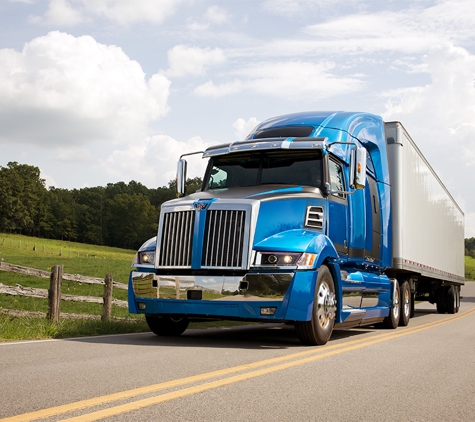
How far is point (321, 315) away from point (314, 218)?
1.45 metres

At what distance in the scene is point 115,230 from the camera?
138 m

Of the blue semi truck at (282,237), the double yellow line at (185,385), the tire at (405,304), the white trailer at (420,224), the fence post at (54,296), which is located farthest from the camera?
the tire at (405,304)

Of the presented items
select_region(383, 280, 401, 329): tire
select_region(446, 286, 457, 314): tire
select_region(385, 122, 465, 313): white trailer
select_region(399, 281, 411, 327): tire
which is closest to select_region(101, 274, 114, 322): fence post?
select_region(383, 280, 401, 329): tire

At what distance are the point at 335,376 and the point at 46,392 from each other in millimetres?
2853

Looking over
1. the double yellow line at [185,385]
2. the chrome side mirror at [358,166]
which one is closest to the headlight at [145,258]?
the double yellow line at [185,385]

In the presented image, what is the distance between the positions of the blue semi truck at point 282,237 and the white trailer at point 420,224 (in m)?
0.69

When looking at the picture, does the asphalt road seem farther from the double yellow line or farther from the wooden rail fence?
the wooden rail fence

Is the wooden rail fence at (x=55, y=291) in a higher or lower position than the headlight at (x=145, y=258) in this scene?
lower

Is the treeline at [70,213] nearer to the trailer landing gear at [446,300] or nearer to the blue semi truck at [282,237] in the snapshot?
the trailer landing gear at [446,300]

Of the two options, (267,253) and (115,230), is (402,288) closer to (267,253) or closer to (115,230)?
(267,253)

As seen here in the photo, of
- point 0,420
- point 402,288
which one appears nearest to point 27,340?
point 0,420

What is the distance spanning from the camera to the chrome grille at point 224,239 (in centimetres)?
960

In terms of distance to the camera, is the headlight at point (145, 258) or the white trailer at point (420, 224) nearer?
the headlight at point (145, 258)

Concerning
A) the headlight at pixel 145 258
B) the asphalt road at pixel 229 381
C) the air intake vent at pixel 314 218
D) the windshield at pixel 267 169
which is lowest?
the asphalt road at pixel 229 381
